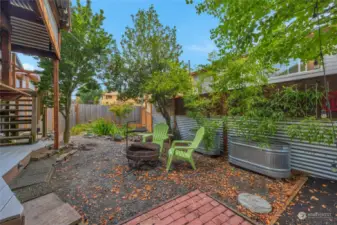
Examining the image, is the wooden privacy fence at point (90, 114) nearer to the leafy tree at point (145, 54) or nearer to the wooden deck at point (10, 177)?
the leafy tree at point (145, 54)

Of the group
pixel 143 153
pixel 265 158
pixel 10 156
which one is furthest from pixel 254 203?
pixel 10 156

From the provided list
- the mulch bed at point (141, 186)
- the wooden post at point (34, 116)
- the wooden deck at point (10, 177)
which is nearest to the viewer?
the wooden deck at point (10, 177)

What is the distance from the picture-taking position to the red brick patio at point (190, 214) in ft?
5.86

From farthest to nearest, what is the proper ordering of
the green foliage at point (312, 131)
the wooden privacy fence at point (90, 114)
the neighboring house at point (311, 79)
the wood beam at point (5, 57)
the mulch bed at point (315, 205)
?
1. the wooden privacy fence at point (90, 114)
2. the wood beam at point (5, 57)
3. the neighboring house at point (311, 79)
4. the green foliage at point (312, 131)
5. the mulch bed at point (315, 205)

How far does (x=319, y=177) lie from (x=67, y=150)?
6.03 m

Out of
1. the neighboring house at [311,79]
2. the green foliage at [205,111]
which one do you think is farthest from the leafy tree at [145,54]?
the neighboring house at [311,79]

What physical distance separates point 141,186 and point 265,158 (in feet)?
8.11

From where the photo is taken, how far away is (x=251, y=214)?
6.44 ft

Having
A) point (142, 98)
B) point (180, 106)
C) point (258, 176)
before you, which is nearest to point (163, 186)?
point (258, 176)

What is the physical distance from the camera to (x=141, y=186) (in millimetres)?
2596

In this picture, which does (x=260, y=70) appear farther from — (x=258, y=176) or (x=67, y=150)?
(x=67, y=150)

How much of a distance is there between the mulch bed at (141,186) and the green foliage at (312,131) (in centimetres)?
89

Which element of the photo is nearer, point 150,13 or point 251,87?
point 251,87

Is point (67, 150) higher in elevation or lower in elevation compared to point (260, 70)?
lower
